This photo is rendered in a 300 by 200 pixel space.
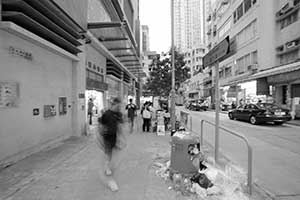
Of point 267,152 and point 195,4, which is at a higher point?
point 195,4

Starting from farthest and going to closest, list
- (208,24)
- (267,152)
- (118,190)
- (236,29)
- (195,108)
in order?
(208,24) → (195,108) → (236,29) → (267,152) → (118,190)

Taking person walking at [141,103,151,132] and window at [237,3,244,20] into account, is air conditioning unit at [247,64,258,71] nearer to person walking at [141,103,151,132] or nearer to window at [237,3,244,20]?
window at [237,3,244,20]

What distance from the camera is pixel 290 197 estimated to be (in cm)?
416

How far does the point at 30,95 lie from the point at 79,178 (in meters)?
3.41

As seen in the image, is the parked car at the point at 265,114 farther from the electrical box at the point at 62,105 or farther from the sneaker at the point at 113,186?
the sneaker at the point at 113,186

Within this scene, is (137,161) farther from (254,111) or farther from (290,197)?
(254,111)

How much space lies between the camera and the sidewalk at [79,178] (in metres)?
4.17

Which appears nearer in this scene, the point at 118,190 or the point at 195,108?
the point at 118,190

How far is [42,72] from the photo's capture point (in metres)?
7.72

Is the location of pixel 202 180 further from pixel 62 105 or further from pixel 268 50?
pixel 268 50

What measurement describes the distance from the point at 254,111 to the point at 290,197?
→ 1293cm

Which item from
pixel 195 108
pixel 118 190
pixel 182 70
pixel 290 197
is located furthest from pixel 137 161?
pixel 195 108

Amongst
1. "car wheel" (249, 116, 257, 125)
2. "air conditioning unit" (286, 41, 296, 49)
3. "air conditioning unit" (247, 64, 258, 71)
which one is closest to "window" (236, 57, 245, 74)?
"air conditioning unit" (247, 64, 258, 71)

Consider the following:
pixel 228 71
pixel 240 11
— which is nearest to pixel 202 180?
pixel 240 11
